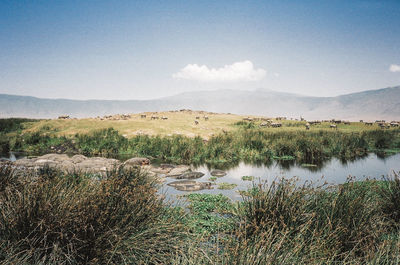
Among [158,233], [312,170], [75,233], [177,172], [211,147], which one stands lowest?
[177,172]

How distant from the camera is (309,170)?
1393cm

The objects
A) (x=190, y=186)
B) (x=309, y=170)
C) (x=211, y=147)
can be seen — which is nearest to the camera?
(x=190, y=186)

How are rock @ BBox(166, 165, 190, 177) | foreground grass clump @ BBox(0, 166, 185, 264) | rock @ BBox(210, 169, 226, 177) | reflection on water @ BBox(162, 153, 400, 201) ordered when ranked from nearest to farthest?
foreground grass clump @ BBox(0, 166, 185, 264) < reflection on water @ BBox(162, 153, 400, 201) < rock @ BBox(166, 165, 190, 177) < rock @ BBox(210, 169, 226, 177)

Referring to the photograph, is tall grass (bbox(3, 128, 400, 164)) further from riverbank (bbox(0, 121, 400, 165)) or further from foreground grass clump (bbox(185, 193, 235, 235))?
foreground grass clump (bbox(185, 193, 235, 235))

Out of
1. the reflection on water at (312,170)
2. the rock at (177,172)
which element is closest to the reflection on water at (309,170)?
the reflection on water at (312,170)

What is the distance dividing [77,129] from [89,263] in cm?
2596

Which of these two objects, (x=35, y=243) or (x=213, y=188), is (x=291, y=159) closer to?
(x=213, y=188)

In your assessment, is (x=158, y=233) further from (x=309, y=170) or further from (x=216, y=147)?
(x=216, y=147)

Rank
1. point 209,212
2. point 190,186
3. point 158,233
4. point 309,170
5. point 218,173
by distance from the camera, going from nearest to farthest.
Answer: point 158,233 < point 209,212 < point 190,186 < point 218,173 < point 309,170

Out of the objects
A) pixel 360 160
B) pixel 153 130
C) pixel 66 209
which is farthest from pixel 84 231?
pixel 153 130

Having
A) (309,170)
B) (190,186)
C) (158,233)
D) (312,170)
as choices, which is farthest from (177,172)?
(158,233)

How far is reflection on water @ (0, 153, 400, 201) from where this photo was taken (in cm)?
1205

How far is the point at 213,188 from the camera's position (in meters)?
10.5

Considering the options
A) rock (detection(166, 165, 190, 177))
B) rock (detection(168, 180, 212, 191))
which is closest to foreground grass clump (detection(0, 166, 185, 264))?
rock (detection(168, 180, 212, 191))
